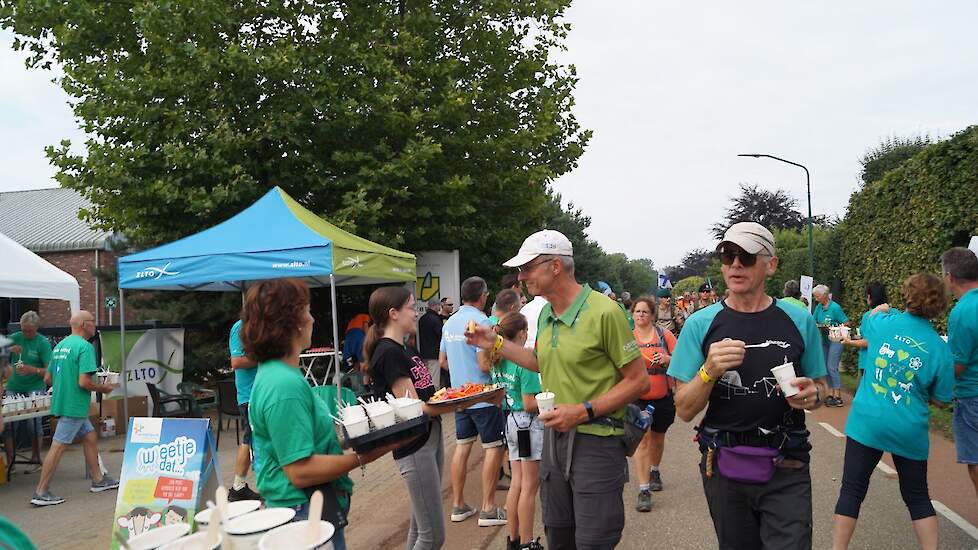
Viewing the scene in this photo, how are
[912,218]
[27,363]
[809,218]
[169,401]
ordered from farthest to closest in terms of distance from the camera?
[809,218]
[912,218]
[169,401]
[27,363]

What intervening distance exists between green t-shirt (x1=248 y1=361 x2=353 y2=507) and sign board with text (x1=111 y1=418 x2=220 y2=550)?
2.03 metres

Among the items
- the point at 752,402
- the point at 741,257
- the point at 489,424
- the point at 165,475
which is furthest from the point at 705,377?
the point at 489,424

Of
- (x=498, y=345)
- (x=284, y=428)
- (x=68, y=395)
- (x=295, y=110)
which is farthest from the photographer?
(x=295, y=110)

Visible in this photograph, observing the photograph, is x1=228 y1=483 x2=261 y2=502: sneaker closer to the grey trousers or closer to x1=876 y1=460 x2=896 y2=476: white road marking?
the grey trousers

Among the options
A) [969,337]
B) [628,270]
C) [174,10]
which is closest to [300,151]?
[174,10]

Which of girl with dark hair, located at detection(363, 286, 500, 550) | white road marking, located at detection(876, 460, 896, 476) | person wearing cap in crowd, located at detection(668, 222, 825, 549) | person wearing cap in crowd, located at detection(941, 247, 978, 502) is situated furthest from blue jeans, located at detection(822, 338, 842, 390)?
person wearing cap in crowd, located at detection(668, 222, 825, 549)

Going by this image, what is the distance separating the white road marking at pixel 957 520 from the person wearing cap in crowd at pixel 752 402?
3449 mm

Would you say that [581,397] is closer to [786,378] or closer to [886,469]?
[786,378]

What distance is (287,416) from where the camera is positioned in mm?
2770

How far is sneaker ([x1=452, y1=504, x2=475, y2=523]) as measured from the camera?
671 centimetres

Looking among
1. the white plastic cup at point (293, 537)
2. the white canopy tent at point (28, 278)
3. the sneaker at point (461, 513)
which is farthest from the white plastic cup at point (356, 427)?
the white canopy tent at point (28, 278)

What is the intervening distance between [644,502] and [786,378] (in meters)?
3.95

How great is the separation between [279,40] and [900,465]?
13720 mm

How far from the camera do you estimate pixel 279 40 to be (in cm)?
1503
